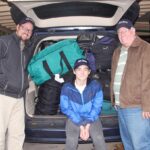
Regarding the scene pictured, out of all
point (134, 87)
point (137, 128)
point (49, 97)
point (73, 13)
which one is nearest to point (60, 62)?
point (49, 97)

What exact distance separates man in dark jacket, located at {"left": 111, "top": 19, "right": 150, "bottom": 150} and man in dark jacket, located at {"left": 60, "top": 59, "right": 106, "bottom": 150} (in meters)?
0.27

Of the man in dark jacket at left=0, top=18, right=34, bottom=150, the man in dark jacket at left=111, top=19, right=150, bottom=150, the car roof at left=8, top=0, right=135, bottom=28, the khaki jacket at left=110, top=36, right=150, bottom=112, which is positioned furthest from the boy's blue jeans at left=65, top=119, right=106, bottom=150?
the car roof at left=8, top=0, right=135, bottom=28

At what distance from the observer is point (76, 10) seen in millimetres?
3820

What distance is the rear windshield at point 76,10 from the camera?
3.76 m

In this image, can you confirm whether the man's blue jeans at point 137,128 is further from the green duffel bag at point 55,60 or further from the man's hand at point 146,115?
the green duffel bag at point 55,60

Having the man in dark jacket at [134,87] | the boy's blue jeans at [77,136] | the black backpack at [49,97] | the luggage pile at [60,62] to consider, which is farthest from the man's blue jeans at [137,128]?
the black backpack at [49,97]

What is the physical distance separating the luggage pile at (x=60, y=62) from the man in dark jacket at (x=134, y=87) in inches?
19.1

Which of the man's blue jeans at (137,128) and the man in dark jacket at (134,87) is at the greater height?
the man in dark jacket at (134,87)

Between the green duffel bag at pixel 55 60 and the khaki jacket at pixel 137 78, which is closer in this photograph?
the khaki jacket at pixel 137 78

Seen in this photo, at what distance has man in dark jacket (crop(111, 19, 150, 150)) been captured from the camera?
11.1 ft

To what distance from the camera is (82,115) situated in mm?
3711

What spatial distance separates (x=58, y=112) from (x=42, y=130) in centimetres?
39

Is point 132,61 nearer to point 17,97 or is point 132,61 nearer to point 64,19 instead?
point 64,19

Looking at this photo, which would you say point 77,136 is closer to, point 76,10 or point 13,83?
point 13,83
